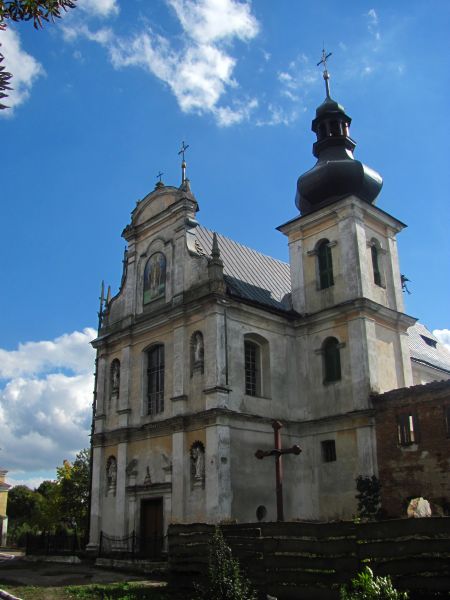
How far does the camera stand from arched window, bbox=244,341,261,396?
25.2m

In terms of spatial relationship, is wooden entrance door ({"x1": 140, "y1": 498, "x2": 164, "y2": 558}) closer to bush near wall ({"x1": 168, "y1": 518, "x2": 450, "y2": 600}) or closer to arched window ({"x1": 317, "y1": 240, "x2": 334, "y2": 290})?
arched window ({"x1": 317, "y1": 240, "x2": 334, "y2": 290})

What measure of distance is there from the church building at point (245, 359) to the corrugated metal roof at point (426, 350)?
751 centimetres

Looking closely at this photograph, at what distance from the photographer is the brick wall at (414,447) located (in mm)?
21266

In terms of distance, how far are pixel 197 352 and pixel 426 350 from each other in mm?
→ 18219

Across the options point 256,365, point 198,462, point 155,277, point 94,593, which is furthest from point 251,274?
point 94,593

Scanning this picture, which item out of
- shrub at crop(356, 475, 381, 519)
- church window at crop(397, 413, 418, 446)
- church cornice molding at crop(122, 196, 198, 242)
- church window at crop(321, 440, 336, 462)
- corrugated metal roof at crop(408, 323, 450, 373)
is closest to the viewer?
church window at crop(397, 413, 418, 446)

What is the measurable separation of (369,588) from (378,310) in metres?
18.8

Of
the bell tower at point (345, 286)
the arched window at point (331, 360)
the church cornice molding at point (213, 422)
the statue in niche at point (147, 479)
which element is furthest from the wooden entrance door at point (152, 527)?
the arched window at point (331, 360)

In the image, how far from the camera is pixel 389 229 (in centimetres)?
2964

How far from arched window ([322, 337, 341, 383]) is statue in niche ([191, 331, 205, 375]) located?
5.49 meters

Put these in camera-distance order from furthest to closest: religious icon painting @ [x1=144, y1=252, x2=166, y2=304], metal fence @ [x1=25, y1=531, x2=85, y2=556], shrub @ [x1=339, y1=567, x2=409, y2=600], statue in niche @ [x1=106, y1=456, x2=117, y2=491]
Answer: religious icon painting @ [x1=144, y1=252, x2=166, y2=304] → metal fence @ [x1=25, y1=531, x2=85, y2=556] → statue in niche @ [x1=106, y1=456, x2=117, y2=491] → shrub @ [x1=339, y1=567, x2=409, y2=600]

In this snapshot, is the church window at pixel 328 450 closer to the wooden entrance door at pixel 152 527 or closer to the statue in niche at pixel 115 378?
the wooden entrance door at pixel 152 527

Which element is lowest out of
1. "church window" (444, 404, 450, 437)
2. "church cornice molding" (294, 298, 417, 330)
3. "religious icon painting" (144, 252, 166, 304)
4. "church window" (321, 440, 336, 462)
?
"church window" (321, 440, 336, 462)

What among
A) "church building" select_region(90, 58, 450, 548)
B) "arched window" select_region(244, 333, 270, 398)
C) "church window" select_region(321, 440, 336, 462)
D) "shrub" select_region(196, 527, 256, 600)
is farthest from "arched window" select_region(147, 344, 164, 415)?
"shrub" select_region(196, 527, 256, 600)
